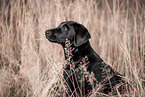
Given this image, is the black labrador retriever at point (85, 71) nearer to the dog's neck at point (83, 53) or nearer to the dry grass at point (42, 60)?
the dog's neck at point (83, 53)

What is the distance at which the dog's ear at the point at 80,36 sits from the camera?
2.08 m

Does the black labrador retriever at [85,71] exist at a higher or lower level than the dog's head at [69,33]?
lower

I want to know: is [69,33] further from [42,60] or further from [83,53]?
[42,60]

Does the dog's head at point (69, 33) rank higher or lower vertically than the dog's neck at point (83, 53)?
higher

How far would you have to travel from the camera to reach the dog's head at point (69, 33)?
6.97ft

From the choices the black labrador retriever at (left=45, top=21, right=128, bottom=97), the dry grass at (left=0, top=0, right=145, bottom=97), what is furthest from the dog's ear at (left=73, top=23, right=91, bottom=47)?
the dry grass at (left=0, top=0, right=145, bottom=97)

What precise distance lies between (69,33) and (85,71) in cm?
62

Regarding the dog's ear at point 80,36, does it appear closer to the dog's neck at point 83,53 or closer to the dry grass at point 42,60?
the dog's neck at point 83,53

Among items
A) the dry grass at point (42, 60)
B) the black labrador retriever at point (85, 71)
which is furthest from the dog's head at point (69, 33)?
the dry grass at point (42, 60)

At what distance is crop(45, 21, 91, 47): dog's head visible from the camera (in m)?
2.12

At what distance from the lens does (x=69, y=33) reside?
225 cm

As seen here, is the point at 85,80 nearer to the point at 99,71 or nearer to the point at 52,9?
the point at 99,71

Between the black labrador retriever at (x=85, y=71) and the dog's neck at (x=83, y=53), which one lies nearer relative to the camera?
the black labrador retriever at (x=85, y=71)

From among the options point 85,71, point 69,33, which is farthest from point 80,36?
point 85,71
